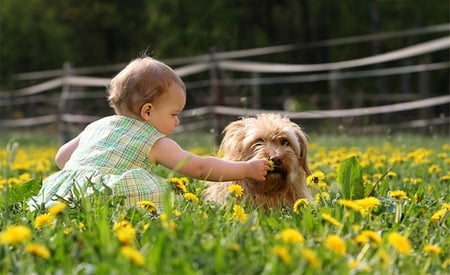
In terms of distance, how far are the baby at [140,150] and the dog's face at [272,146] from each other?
14 centimetres

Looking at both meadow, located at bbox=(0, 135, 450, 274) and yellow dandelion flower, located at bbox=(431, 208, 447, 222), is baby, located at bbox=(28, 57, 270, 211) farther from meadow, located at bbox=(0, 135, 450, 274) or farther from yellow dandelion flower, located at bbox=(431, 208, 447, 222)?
yellow dandelion flower, located at bbox=(431, 208, 447, 222)

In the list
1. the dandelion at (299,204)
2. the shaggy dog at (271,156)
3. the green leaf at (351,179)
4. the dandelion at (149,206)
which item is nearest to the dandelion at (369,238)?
the dandelion at (299,204)

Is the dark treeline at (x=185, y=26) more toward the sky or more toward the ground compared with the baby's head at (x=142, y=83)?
more toward the ground

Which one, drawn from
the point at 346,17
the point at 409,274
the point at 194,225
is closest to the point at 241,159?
the point at 194,225

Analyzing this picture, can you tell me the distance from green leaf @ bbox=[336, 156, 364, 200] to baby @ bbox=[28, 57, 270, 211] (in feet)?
1.11

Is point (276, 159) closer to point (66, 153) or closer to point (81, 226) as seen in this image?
point (66, 153)

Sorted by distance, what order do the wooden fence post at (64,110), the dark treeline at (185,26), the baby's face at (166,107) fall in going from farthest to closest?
the dark treeline at (185,26) < the wooden fence post at (64,110) < the baby's face at (166,107)

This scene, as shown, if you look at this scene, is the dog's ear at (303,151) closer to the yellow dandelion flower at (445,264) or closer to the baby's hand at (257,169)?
the baby's hand at (257,169)

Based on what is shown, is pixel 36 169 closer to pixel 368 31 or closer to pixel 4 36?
pixel 4 36

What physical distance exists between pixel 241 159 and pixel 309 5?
109 ft

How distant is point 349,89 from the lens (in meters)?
34.1

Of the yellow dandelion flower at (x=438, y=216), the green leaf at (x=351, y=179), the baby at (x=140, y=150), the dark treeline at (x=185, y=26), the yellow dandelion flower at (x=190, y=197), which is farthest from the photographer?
the dark treeline at (x=185, y=26)

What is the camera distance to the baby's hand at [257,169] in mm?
3434

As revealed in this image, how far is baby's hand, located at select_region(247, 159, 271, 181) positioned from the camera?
3.43 m
